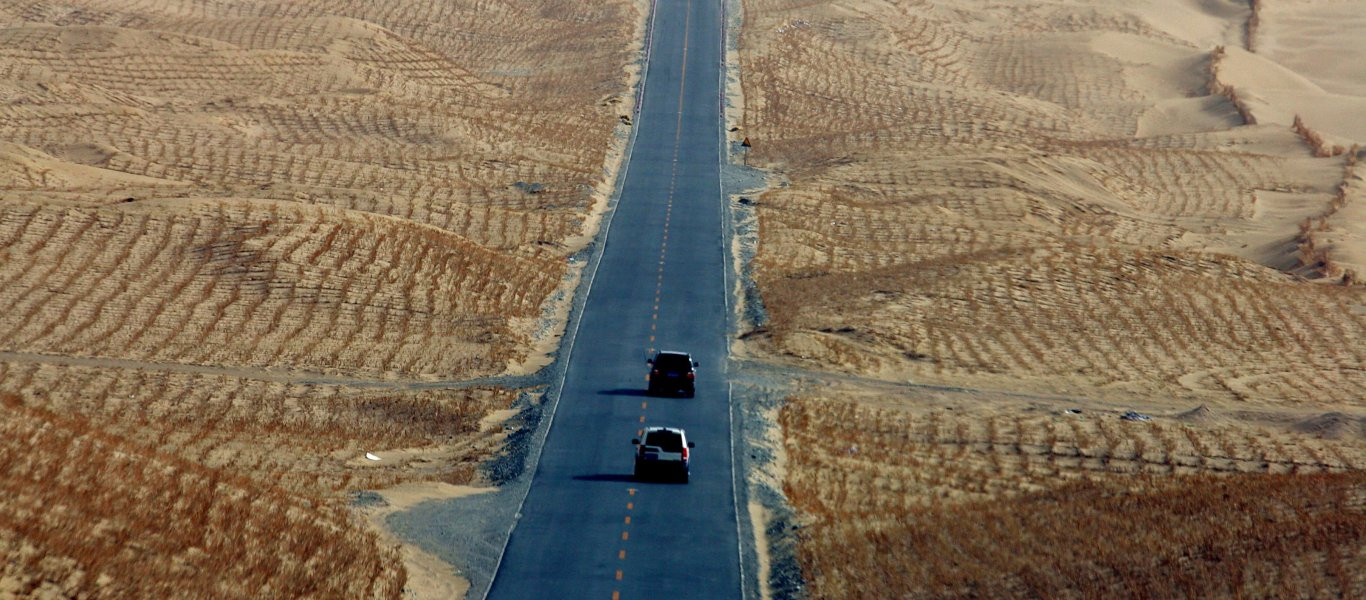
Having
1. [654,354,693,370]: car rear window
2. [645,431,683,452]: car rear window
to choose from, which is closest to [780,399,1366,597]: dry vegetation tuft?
[645,431,683,452]: car rear window

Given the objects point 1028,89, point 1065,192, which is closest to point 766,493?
point 1065,192

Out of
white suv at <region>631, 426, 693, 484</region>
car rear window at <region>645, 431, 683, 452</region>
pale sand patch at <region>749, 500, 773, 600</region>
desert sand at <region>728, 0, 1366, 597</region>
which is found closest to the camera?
pale sand patch at <region>749, 500, 773, 600</region>

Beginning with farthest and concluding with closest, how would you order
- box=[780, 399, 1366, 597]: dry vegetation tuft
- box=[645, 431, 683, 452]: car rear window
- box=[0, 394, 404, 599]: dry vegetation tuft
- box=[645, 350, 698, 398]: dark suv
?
box=[645, 350, 698, 398]: dark suv, box=[645, 431, 683, 452]: car rear window, box=[780, 399, 1366, 597]: dry vegetation tuft, box=[0, 394, 404, 599]: dry vegetation tuft

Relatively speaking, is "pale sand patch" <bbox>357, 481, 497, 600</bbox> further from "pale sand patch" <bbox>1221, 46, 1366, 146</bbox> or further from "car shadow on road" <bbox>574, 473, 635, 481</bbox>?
"pale sand patch" <bbox>1221, 46, 1366, 146</bbox>

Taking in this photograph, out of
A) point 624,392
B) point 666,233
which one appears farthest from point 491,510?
point 666,233

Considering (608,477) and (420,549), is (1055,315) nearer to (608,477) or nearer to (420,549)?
(608,477)

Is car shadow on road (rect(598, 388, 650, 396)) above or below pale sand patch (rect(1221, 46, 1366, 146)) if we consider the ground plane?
below

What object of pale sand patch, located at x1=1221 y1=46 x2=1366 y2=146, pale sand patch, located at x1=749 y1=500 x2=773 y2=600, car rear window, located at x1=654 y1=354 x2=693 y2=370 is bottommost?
pale sand patch, located at x1=749 y1=500 x2=773 y2=600

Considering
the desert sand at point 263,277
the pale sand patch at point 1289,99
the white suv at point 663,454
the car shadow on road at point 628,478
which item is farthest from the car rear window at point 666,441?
the pale sand patch at point 1289,99
